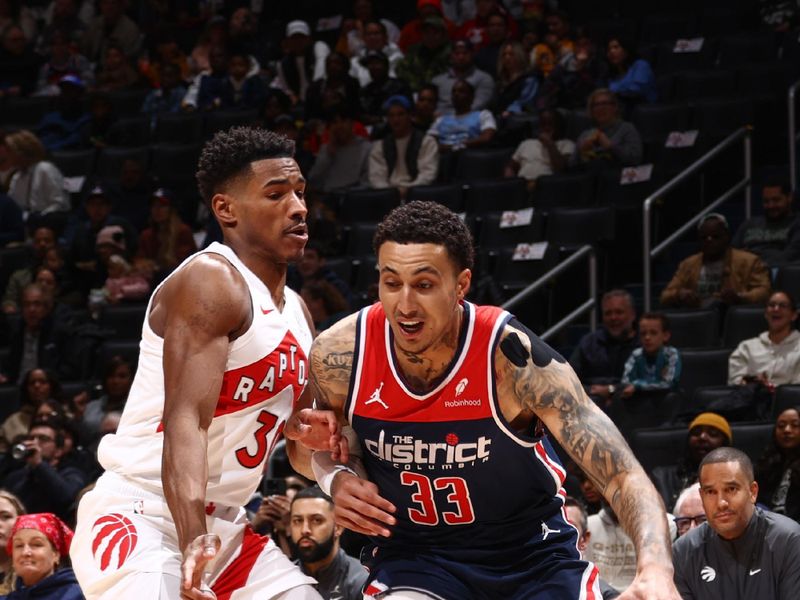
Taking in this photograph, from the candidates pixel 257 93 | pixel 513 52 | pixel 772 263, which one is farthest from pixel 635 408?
pixel 257 93

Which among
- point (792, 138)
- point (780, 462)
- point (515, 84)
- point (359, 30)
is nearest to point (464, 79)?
point (515, 84)

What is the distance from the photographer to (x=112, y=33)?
16734 millimetres

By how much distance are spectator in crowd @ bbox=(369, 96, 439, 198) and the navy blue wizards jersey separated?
874 centimetres

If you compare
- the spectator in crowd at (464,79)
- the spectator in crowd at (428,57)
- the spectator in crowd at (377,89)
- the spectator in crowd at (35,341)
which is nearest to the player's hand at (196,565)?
the spectator in crowd at (35,341)

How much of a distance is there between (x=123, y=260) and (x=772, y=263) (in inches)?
233

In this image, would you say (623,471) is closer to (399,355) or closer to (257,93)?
(399,355)

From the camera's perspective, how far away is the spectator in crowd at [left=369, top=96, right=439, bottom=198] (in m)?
12.8

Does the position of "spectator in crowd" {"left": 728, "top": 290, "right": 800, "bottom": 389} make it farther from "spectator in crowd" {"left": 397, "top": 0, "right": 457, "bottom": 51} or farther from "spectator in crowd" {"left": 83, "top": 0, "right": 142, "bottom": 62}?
"spectator in crowd" {"left": 83, "top": 0, "right": 142, "bottom": 62}

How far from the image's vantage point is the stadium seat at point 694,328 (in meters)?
10.2

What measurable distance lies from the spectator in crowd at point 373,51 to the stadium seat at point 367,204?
7.27 feet

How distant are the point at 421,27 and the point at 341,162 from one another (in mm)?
2217

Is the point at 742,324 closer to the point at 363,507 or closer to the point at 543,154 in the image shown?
the point at 543,154

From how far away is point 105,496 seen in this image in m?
4.12

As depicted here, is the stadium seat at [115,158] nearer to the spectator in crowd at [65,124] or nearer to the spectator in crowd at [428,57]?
the spectator in crowd at [65,124]
